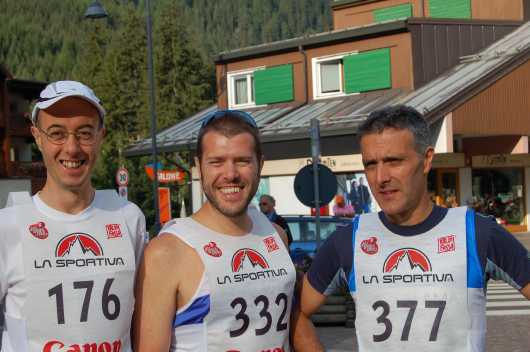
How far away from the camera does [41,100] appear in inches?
162

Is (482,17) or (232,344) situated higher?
(482,17)

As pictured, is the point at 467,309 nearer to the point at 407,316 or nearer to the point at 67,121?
the point at 407,316

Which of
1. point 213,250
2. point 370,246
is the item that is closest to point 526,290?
point 370,246

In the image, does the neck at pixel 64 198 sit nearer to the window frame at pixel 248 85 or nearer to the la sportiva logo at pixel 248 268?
the la sportiva logo at pixel 248 268

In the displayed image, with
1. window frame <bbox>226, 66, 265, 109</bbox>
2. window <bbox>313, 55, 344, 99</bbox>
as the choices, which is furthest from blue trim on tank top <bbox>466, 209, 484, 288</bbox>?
window frame <bbox>226, 66, 265, 109</bbox>

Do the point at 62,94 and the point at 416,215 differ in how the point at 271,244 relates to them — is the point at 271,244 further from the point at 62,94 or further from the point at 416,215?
the point at 62,94

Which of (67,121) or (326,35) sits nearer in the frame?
(67,121)

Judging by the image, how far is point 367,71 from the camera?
3494 cm

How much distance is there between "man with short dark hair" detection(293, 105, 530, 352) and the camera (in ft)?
13.4

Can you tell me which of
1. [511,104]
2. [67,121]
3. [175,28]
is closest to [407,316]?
[67,121]

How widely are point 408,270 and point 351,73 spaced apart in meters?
31.8

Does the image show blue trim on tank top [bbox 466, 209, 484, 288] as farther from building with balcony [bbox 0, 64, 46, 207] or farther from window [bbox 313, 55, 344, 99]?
building with balcony [bbox 0, 64, 46, 207]

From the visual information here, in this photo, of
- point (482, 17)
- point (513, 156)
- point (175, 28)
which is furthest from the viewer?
point (175, 28)

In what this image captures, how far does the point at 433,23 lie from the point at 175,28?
1493 inches
